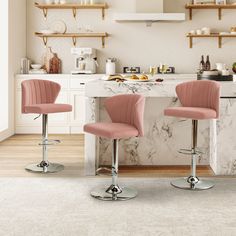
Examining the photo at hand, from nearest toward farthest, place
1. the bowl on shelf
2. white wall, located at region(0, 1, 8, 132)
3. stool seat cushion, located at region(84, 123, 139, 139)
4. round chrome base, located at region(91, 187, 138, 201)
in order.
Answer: stool seat cushion, located at region(84, 123, 139, 139) < round chrome base, located at region(91, 187, 138, 201) < white wall, located at region(0, 1, 8, 132) < the bowl on shelf

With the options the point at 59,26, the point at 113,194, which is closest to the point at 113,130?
the point at 113,194

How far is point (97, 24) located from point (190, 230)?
5.08 meters

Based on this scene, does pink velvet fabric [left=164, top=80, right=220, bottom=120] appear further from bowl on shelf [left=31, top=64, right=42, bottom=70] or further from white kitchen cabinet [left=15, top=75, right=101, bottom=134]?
bowl on shelf [left=31, top=64, right=42, bottom=70]

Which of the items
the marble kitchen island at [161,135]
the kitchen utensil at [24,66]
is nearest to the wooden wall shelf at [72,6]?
the kitchen utensil at [24,66]

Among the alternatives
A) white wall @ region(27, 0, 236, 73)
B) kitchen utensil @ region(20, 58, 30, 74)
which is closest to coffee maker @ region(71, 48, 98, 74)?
white wall @ region(27, 0, 236, 73)

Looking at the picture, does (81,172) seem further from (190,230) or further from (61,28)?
(61,28)

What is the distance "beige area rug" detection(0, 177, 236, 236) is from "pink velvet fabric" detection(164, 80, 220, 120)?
64 cm

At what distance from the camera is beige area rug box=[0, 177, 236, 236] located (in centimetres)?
280

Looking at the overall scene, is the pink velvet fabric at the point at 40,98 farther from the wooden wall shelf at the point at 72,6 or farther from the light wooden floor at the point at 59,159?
the wooden wall shelf at the point at 72,6

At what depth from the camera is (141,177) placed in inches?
165

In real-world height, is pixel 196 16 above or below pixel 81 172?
above

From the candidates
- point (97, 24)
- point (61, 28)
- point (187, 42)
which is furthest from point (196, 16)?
point (61, 28)

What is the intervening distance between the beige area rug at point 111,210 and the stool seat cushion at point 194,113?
62cm

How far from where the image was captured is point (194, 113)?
12.1ft
